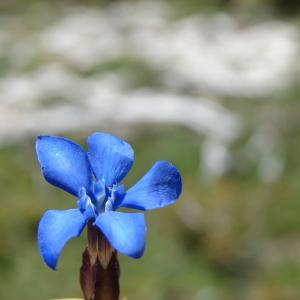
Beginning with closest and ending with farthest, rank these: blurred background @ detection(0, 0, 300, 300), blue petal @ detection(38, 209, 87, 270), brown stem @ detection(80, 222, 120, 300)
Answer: blue petal @ detection(38, 209, 87, 270)
brown stem @ detection(80, 222, 120, 300)
blurred background @ detection(0, 0, 300, 300)

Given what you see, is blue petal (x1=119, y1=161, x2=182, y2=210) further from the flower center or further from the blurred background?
the blurred background

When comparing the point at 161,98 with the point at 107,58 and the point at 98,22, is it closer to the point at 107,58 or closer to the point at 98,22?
the point at 107,58

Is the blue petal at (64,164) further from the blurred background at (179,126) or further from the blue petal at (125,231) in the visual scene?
the blurred background at (179,126)

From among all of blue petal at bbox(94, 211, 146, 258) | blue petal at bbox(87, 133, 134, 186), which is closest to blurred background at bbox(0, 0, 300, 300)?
blue petal at bbox(87, 133, 134, 186)

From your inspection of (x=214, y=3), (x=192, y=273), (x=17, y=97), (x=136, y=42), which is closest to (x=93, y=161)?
(x=192, y=273)

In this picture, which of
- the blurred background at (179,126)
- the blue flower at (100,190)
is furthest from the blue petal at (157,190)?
the blurred background at (179,126)

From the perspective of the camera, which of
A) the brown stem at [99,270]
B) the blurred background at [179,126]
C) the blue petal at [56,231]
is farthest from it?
the blurred background at [179,126]
